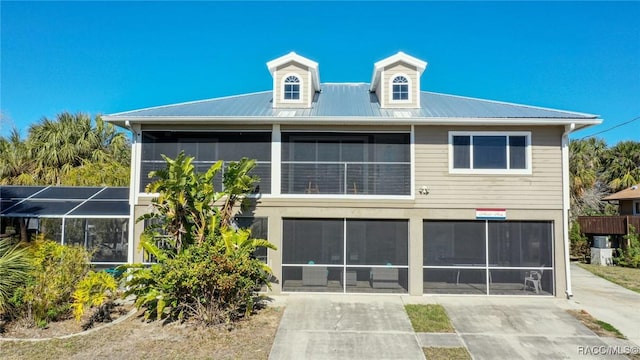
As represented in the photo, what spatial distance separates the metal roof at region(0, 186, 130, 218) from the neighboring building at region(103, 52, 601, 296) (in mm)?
1732

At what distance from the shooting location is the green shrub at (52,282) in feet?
28.9

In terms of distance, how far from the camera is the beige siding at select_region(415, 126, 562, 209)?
12.1 m

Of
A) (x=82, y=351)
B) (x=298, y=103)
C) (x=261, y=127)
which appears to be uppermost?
(x=298, y=103)

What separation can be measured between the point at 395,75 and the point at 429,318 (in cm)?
835

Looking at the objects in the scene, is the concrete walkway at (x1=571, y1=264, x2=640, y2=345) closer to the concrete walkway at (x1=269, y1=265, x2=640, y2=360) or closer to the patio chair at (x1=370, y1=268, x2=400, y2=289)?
the concrete walkway at (x1=269, y1=265, x2=640, y2=360)

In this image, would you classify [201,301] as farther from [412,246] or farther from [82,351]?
[412,246]

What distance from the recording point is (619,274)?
1661cm

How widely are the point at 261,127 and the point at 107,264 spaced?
688cm

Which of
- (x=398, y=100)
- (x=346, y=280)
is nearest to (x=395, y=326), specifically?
(x=346, y=280)

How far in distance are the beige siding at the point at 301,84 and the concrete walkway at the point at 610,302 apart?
1081cm

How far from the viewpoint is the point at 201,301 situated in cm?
911

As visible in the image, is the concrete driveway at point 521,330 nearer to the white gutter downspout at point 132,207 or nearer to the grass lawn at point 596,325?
the grass lawn at point 596,325

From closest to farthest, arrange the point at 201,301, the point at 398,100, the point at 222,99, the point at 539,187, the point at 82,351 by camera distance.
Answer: the point at 82,351 → the point at 201,301 → the point at 539,187 → the point at 398,100 → the point at 222,99

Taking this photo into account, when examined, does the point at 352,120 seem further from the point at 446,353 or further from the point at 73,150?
the point at 73,150
